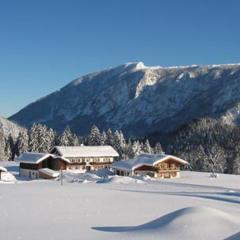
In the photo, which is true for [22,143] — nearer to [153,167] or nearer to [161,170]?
[153,167]

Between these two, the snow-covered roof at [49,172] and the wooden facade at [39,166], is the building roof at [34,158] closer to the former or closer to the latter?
the wooden facade at [39,166]

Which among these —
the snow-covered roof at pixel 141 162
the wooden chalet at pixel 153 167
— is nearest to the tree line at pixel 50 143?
the snow-covered roof at pixel 141 162

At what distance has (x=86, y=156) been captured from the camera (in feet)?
330

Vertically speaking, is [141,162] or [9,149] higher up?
[9,149]

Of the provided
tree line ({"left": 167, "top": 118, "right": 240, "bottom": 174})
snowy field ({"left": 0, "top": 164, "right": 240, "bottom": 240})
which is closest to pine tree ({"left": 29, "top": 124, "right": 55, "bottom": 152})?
tree line ({"left": 167, "top": 118, "right": 240, "bottom": 174})

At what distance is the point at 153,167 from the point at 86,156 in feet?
57.0

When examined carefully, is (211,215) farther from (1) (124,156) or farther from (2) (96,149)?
(1) (124,156)

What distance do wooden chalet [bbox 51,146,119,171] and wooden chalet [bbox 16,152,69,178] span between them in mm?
2190

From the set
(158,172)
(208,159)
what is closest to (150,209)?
(158,172)

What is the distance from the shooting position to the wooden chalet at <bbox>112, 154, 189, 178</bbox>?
3438 inches

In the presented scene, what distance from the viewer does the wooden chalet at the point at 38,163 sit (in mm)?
91875

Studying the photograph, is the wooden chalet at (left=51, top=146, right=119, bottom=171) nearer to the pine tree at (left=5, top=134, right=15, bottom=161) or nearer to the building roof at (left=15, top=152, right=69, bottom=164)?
the building roof at (left=15, top=152, right=69, bottom=164)

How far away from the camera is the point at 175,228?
74.8 feet

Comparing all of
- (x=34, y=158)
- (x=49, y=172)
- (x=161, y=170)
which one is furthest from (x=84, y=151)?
(x=161, y=170)
